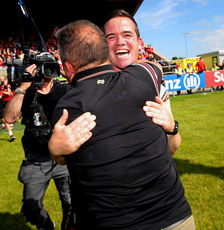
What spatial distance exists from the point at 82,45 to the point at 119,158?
0.70 meters

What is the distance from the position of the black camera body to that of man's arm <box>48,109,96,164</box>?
1.13 meters

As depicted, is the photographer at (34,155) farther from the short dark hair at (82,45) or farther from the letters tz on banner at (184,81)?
the letters tz on banner at (184,81)

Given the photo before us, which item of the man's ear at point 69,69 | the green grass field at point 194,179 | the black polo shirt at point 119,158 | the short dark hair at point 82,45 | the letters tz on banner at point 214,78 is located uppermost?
the short dark hair at point 82,45

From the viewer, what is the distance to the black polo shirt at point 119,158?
1267 mm

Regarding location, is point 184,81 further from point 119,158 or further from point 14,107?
point 119,158

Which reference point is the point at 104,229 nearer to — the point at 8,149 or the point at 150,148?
the point at 150,148

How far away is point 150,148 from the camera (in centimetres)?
134

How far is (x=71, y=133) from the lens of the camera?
4.36ft

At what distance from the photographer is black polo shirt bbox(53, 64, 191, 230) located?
127cm

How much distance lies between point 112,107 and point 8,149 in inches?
283

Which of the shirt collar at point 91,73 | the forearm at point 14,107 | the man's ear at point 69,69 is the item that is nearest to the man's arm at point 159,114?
the shirt collar at point 91,73

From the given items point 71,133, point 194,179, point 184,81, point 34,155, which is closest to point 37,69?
point 34,155

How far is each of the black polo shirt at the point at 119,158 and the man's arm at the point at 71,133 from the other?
0.03m

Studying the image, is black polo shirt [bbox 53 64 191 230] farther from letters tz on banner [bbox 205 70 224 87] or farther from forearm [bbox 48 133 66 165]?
letters tz on banner [bbox 205 70 224 87]
